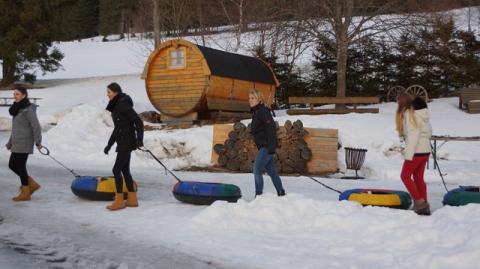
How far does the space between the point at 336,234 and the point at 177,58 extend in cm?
1514

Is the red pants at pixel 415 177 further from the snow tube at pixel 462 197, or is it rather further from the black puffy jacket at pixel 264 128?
the black puffy jacket at pixel 264 128

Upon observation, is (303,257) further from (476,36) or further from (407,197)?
(476,36)

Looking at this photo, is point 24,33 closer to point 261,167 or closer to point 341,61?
point 341,61

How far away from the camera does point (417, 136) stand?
8.01m

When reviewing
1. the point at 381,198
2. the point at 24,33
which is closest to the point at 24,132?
the point at 381,198

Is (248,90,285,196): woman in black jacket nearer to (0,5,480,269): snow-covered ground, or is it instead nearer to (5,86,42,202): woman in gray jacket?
(0,5,480,269): snow-covered ground

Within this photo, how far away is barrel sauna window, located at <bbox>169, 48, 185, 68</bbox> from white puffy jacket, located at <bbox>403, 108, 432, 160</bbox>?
44.6ft

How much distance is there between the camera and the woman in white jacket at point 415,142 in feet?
26.2

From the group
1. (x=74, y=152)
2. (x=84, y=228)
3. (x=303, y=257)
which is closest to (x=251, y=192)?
(x=84, y=228)

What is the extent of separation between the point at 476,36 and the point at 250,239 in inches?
1004

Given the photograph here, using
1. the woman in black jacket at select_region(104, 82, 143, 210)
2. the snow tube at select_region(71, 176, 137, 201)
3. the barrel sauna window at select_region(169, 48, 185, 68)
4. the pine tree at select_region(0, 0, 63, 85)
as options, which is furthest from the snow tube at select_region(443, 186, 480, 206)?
the pine tree at select_region(0, 0, 63, 85)

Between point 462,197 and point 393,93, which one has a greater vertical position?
point 393,93

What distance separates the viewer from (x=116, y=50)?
210 ft

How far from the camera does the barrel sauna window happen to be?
20.8 metres
